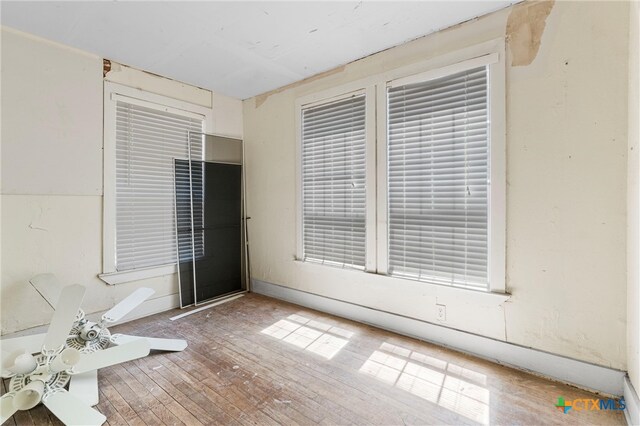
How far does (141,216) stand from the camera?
3.27 metres

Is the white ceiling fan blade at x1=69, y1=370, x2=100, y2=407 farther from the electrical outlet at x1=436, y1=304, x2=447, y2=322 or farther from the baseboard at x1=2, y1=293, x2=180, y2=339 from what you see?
the electrical outlet at x1=436, y1=304, x2=447, y2=322

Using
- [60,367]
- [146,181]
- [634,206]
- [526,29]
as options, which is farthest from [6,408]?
[526,29]

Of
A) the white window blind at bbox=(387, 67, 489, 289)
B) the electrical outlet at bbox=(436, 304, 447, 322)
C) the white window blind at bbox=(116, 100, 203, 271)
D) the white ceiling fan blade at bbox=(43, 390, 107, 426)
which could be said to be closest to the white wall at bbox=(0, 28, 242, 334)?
the white window blind at bbox=(116, 100, 203, 271)

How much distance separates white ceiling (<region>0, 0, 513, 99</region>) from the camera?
86.7 inches

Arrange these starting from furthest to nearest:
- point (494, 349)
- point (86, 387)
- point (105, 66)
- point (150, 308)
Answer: point (150, 308) → point (105, 66) → point (494, 349) → point (86, 387)

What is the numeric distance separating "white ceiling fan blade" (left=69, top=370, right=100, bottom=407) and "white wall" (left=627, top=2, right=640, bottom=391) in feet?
10.4

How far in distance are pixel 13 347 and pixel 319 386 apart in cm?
199

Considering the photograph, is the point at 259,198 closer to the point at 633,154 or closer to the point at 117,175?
the point at 117,175

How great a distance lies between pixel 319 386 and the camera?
202cm

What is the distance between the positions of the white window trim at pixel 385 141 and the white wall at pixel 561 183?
0.06 metres

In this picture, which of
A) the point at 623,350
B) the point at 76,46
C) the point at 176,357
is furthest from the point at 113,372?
the point at 623,350

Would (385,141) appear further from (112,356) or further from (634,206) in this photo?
(112,356)

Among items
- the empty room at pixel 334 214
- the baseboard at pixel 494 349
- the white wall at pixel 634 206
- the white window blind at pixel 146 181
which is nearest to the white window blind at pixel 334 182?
the empty room at pixel 334 214

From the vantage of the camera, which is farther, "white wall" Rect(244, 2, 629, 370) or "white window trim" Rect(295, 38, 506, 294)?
"white window trim" Rect(295, 38, 506, 294)
